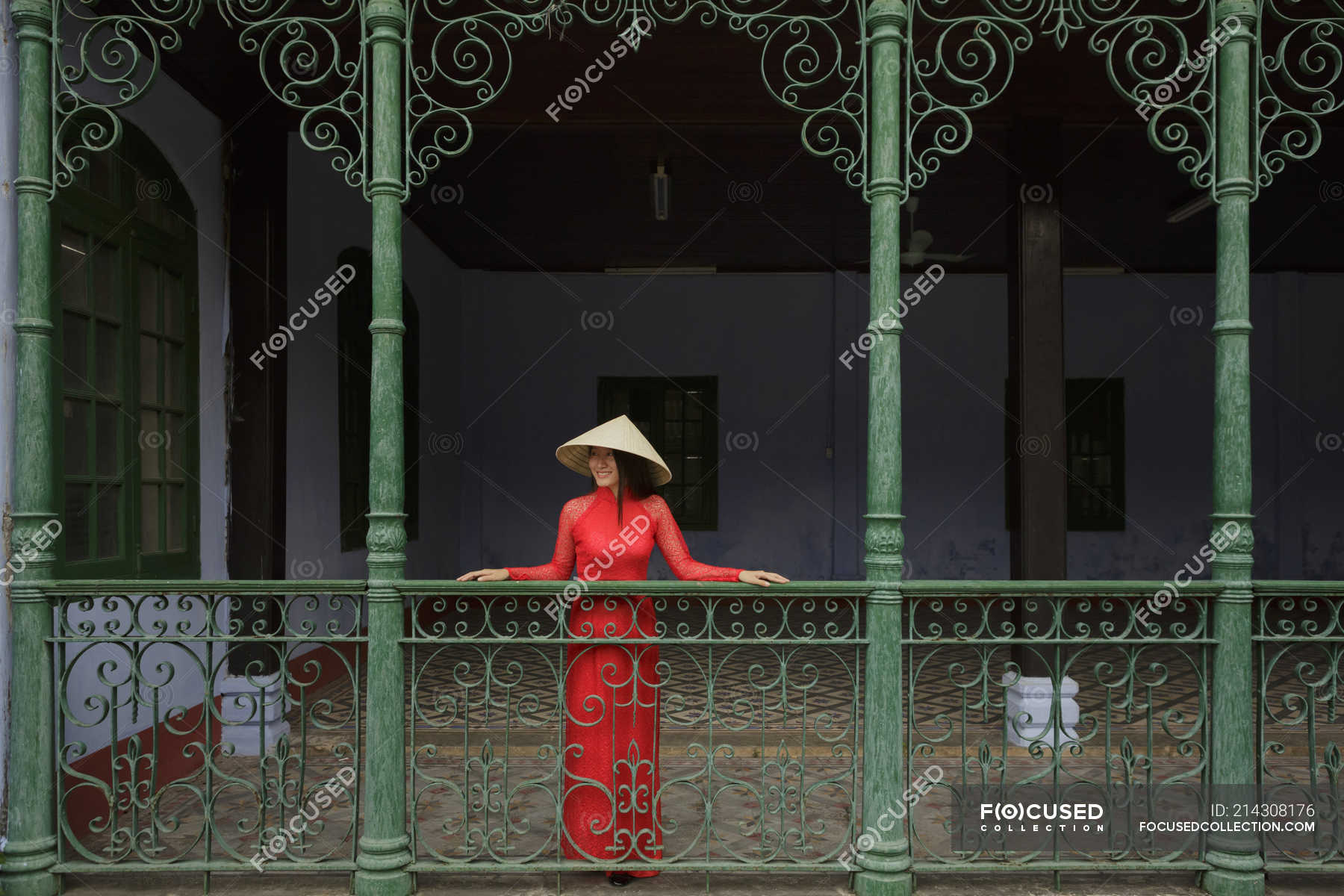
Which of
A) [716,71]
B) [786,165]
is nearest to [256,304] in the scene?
[716,71]

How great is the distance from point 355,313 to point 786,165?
388 cm

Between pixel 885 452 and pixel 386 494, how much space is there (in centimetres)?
199

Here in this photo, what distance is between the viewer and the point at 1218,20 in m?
3.68

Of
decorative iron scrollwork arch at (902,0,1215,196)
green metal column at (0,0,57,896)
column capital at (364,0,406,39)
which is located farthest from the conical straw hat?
green metal column at (0,0,57,896)

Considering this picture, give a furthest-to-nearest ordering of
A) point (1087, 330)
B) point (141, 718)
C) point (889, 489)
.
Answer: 1. point (1087, 330)
2. point (141, 718)
3. point (889, 489)

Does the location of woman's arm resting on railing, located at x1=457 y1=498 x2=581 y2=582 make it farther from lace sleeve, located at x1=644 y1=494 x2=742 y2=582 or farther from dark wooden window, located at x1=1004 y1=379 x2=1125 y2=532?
dark wooden window, located at x1=1004 y1=379 x2=1125 y2=532

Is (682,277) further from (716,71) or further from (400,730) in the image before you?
(400,730)

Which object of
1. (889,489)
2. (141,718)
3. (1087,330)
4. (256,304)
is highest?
(1087,330)

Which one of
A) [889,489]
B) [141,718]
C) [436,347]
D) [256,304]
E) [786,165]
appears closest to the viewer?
[889,489]

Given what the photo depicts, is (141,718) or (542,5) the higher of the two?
(542,5)

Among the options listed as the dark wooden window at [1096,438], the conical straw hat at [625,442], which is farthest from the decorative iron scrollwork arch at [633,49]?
the dark wooden window at [1096,438]

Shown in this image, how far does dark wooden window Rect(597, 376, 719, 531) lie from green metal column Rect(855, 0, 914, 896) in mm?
8183

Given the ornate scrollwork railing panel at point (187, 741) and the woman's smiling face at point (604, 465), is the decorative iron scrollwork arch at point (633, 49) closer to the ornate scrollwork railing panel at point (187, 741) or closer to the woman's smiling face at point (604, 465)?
the woman's smiling face at point (604, 465)

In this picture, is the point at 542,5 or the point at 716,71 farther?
the point at 716,71
